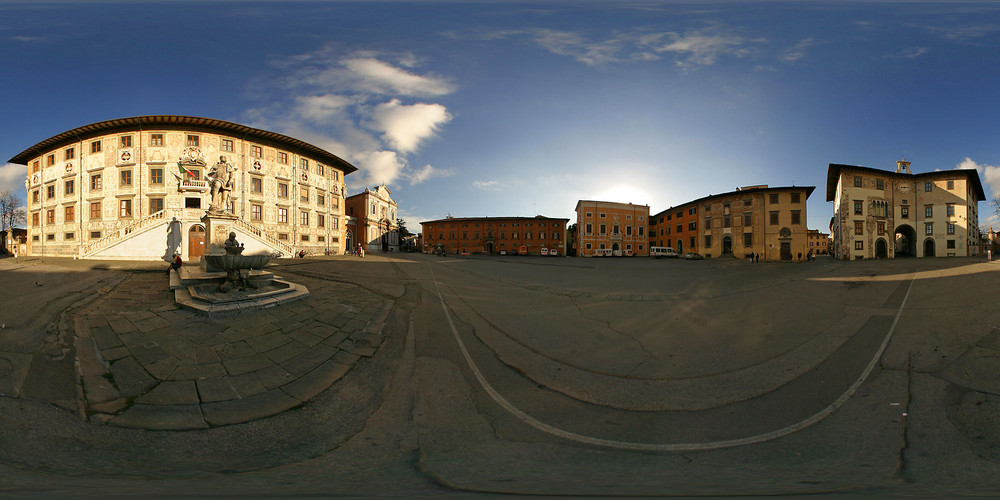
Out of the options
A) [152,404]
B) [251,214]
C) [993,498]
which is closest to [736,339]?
[993,498]

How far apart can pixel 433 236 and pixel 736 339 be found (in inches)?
2475

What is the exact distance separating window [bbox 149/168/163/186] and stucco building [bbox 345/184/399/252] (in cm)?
2331

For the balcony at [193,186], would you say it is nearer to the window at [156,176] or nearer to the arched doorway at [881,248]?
the window at [156,176]

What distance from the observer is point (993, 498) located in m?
2.55

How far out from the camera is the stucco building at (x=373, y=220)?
5150cm

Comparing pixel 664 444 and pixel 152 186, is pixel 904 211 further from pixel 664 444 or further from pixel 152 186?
pixel 152 186

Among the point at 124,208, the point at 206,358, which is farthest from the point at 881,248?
the point at 124,208

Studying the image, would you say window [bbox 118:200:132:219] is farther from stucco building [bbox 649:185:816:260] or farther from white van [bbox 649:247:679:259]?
stucco building [bbox 649:185:816:260]

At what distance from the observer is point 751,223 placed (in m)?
39.9

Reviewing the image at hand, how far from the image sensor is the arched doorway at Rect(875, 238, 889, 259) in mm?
35500

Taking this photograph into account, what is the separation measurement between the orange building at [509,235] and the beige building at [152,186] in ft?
111

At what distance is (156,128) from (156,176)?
152 inches

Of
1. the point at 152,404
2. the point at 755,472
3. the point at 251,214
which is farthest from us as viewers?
the point at 251,214

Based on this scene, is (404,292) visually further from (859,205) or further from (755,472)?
(859,205)
